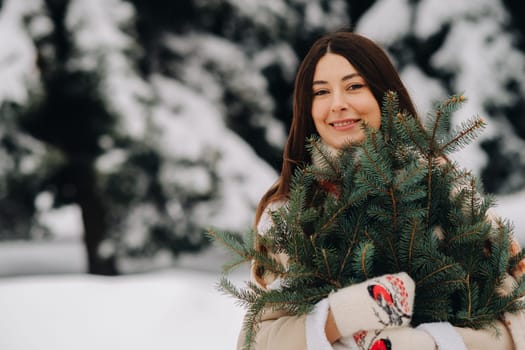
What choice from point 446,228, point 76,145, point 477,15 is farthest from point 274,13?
point 446,228

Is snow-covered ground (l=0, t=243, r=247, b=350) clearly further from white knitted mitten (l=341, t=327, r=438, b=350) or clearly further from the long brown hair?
white knitted mitten (l=341, t=327, r=438, b=350)

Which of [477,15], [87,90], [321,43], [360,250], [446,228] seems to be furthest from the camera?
[477,15]

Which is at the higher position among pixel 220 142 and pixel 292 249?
pixel 220 142

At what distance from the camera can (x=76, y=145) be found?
23.3 feet

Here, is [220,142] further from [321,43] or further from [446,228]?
[446,228]

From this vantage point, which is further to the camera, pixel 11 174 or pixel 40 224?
pixel 40 224

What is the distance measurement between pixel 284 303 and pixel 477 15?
245 inches

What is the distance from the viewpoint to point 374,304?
1542mm

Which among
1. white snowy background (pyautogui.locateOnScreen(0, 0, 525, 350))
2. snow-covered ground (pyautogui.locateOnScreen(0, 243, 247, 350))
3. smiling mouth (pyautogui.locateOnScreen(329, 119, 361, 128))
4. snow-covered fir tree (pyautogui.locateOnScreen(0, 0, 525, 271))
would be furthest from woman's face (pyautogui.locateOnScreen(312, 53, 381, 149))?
snow-covered fir tree (pyautogui.locateOnScreen(0, 0, 525, 271))

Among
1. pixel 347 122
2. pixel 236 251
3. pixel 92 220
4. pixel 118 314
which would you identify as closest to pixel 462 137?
pixel 347 122

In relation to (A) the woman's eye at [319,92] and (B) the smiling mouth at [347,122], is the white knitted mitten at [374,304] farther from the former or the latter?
(A) the woman's eye at [319,92]

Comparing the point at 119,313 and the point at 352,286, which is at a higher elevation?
the point at 119,313

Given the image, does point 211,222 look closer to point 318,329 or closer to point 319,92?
point 319,92

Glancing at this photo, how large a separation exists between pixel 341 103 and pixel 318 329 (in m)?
0.73
